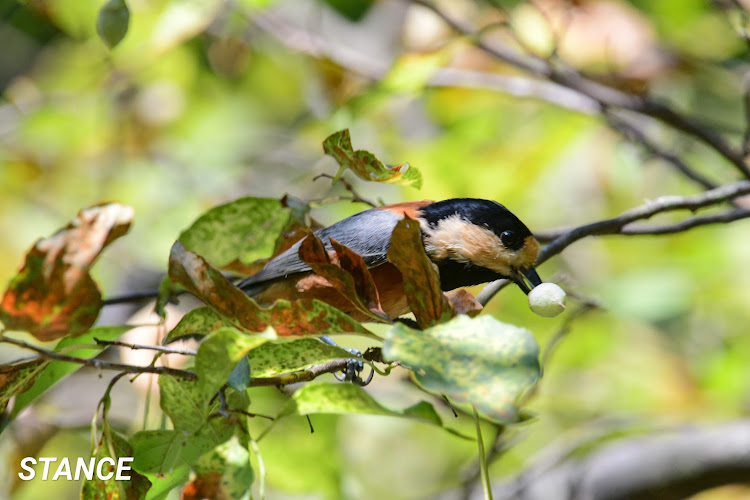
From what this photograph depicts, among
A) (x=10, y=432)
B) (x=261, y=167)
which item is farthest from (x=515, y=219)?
(x=261, y=167)

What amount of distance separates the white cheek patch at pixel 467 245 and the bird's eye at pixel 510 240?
1 cm

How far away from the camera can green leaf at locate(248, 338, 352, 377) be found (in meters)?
1.49

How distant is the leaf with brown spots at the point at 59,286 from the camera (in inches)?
54.8

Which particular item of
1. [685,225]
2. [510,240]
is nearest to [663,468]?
[685,225]

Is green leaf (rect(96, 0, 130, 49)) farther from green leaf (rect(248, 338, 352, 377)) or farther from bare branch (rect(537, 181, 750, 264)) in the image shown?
bare branch (rect(537, 181, 750, 264))

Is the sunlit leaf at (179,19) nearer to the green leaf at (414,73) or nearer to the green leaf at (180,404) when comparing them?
the green leaf at (414,73)

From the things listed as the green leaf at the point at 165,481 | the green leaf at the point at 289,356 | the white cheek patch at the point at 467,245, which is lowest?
the green leaf at the point at 165,481

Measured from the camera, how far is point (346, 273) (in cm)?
152

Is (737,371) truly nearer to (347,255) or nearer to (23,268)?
(347,255)

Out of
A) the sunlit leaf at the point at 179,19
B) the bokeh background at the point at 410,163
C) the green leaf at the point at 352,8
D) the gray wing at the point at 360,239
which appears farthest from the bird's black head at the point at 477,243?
the green leaf at the point at 352,8

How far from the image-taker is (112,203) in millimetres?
1537

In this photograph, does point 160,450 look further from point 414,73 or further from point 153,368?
point 414,73

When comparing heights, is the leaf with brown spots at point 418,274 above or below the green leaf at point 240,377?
above

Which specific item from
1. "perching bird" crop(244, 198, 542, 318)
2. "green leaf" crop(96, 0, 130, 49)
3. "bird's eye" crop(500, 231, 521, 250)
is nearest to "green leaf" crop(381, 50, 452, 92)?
"perching bird" crop(244, 198, 542, 318)
